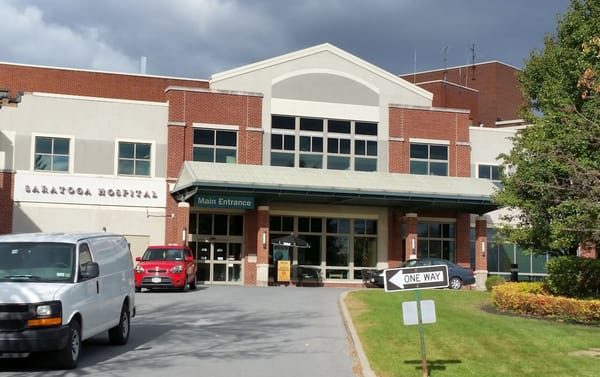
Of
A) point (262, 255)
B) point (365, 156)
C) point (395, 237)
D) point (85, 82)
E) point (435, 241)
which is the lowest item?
point (262, 255)

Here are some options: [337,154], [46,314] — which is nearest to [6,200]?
[337,154]

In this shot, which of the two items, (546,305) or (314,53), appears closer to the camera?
(546,305)

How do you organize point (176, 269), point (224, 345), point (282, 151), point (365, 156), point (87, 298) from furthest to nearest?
point (365, 156), point (282, 151), point (176, 269), point (224, 345), point (87, 298)

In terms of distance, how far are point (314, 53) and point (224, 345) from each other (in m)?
27.1

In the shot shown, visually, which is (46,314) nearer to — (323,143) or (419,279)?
(419,279)

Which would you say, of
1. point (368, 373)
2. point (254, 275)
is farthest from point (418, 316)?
point (254, 275)

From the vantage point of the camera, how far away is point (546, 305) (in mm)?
16688

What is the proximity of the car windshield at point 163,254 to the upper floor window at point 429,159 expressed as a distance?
15992 millimetres

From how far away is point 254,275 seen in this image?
36.3 m

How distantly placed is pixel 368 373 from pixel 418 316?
1.09 metres

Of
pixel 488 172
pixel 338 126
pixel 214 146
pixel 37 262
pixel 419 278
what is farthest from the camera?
pixel 488 172

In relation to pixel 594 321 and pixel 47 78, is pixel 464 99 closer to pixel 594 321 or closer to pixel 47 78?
pixel 47 78

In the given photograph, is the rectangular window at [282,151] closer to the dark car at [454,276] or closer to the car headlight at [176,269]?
the dark car at [454,276]

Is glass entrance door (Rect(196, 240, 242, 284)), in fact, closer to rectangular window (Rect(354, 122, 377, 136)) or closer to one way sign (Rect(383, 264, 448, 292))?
rectangular window (Rect(354, 122, 377, 136))
